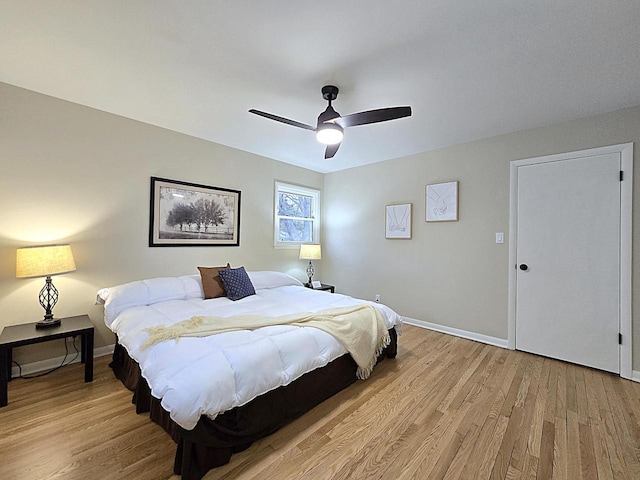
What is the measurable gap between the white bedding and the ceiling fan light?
1533mm

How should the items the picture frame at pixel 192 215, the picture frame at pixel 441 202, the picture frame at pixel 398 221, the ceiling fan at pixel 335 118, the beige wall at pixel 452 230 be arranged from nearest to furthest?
the ceiling fan at pixel 335 118 < the beige wall at pixel 452 230 < the picture frame at pixel 192 215 < the picture frame at pixel 441 202 < the picture frame at pixel 398 221

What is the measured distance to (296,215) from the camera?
4824 mm

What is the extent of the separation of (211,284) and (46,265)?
52.1 inches

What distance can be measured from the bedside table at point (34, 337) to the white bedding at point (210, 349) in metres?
0.23

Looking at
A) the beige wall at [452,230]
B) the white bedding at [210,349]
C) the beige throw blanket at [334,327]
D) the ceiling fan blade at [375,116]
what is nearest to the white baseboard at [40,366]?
the white bedding at [210,349]

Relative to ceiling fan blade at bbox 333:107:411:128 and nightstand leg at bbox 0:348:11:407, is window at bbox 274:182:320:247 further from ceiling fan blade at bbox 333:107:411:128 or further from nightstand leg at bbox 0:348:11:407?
Answer: nightstand leg at bbox 0:348:11:407

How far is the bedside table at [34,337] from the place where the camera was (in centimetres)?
197

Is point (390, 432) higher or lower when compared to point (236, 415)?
lower

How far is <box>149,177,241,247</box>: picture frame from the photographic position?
3209mm

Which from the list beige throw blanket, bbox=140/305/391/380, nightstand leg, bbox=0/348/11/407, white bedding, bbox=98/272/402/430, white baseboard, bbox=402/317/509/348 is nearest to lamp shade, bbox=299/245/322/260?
white bedding, bbox=98/272/402/430

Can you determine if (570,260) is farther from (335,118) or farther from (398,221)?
(335,118)

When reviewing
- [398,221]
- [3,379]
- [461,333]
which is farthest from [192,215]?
[461,333]

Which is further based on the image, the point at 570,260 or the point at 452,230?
the point at 452,230

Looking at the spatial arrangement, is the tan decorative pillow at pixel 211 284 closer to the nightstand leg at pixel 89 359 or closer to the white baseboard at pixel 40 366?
the nightstand leg at pixel 89 359
